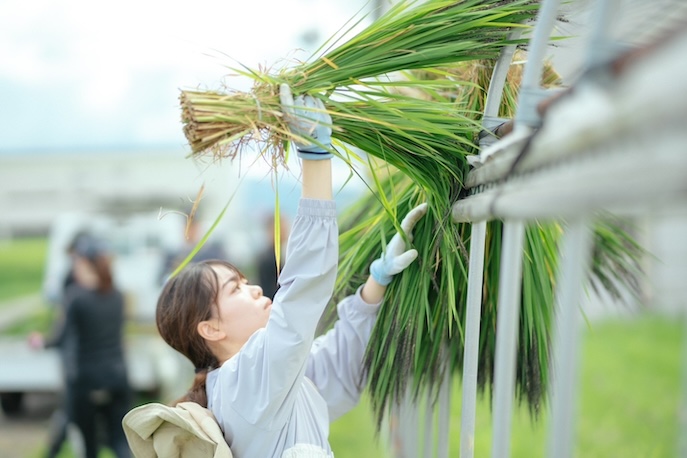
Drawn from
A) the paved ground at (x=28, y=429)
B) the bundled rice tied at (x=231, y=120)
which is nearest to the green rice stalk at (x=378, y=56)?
the bundled rice tied at (x=231, y=120)

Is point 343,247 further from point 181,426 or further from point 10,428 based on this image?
point 10,428

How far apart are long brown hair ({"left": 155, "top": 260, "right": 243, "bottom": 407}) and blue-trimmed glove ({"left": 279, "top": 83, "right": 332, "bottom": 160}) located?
443mm

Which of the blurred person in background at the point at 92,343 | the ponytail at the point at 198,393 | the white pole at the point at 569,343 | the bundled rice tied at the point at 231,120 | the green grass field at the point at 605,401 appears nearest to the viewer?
the white pole at the point at 569,343

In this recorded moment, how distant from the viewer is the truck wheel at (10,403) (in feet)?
18.0

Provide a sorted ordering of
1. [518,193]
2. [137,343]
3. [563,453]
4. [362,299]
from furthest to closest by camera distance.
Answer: [137,343] → [362,299] → [518,193] → [563,453]

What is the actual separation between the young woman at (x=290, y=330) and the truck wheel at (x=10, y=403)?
435 cm

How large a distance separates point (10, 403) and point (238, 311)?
4554 millimetres

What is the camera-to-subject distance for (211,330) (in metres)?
1.63

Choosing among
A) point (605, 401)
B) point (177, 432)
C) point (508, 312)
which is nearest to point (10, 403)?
point (177, 432)

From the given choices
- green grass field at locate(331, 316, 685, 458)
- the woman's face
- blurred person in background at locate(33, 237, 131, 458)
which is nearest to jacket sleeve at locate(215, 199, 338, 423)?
the woman's face

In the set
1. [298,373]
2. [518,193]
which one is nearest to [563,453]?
[518,193]

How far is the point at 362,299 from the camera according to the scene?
169 cm

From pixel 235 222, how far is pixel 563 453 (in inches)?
373

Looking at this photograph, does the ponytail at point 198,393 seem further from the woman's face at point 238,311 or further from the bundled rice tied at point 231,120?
the bundled rice tied at point 231,120
